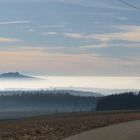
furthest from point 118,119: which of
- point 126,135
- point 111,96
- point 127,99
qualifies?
point 111,96

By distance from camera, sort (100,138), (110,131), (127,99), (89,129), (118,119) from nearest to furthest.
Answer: (100,138), (110,131), (89,129), (118,119), (127,99)

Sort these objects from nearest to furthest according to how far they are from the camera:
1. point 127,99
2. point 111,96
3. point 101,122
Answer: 1. point 101,122
2. point 127,99
3. point 111,96

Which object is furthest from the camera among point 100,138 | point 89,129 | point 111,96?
point 111,96

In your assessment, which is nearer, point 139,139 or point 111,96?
point 139,139

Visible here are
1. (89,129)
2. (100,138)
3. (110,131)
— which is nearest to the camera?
(100,138)

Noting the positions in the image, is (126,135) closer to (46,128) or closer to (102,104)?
(46,128)

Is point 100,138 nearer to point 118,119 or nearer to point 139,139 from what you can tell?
point 139,139

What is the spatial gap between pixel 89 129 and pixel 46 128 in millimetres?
2122

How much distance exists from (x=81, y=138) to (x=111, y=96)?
5543 inches

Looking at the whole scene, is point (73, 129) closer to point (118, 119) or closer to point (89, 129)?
point (89, 129)

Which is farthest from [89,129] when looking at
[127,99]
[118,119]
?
[127,99]

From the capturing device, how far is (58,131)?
2755 centimetres

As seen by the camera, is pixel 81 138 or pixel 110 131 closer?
pixel 81 138

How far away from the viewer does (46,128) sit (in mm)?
28891
